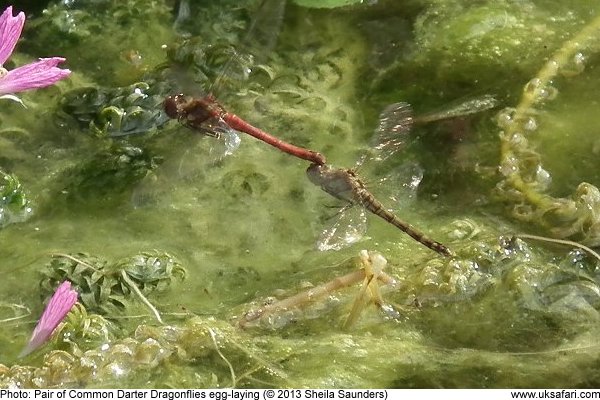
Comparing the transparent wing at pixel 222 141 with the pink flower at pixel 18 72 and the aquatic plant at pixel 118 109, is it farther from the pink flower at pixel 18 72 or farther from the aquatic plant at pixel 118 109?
the pink flower at pixel 18 72

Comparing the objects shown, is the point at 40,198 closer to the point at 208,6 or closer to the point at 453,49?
the point at 208,6

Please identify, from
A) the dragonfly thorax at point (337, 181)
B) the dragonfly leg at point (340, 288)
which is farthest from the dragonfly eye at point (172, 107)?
the dragonfly leg at point (340, 288)

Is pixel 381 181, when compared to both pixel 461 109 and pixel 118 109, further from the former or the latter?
pixel 118 109

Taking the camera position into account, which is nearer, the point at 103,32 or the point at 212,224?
the point at 212,224

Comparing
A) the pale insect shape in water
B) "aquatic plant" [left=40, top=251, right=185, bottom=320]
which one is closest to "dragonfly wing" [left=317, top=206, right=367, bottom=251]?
the pale insect shape in water

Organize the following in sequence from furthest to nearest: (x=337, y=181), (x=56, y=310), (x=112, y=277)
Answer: (x=337, y=181) → (x=112, y=277) → (x=56, y=310)

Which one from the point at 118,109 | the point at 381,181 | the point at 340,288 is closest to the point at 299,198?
the point at 381,181

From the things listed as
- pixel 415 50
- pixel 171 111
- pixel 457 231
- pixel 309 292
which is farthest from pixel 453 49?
pixel 309 292
